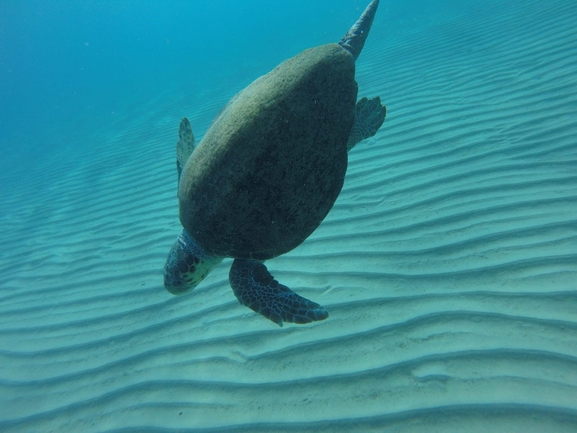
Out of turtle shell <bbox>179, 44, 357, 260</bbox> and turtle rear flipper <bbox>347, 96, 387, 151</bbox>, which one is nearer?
turtle shell <bbox>179, 44, 357, 260</bbox>

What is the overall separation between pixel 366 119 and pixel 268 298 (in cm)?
261

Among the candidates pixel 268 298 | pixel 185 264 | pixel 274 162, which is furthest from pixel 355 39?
pixel 185 264

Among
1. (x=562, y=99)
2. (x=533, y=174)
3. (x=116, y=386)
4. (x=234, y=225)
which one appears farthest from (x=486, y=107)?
(x=116, y=386)

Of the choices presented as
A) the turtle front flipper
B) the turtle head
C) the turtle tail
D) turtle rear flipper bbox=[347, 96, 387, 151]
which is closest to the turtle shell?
the turtle front flipper

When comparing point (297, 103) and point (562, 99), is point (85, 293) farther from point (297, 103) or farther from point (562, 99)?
point (562, 99)

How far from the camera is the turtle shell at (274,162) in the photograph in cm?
255

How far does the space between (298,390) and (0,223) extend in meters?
11.2

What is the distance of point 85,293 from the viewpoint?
5426mm

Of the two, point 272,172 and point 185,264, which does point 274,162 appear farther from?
point 185,264

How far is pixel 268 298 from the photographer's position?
312cm

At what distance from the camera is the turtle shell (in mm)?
2555

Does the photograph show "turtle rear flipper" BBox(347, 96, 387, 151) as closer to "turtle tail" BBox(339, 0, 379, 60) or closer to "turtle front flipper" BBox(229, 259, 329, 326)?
"turtle tail" BBox(339, 0, 379, 60)

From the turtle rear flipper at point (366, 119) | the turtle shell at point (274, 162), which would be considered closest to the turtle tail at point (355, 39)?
the turtle rear flipper at point (366, 119)

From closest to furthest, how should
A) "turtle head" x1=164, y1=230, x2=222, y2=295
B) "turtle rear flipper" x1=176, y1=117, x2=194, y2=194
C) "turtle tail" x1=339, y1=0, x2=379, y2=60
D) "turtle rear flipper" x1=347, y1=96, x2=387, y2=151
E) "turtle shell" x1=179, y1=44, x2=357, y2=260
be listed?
"turtle shell" x1=179, y1=44, x2=357, y2=260, "turtle head" x1=164, y1=230, x2=222, y2=295, "turtle tail" x1=339, y1=0, x2=379, y2=60, "turtle rear flipper" x1=347, y1=96, x2=387, y2=151, "turtle rear flipper" x1=176, y1=117, x2=194, y2=194
